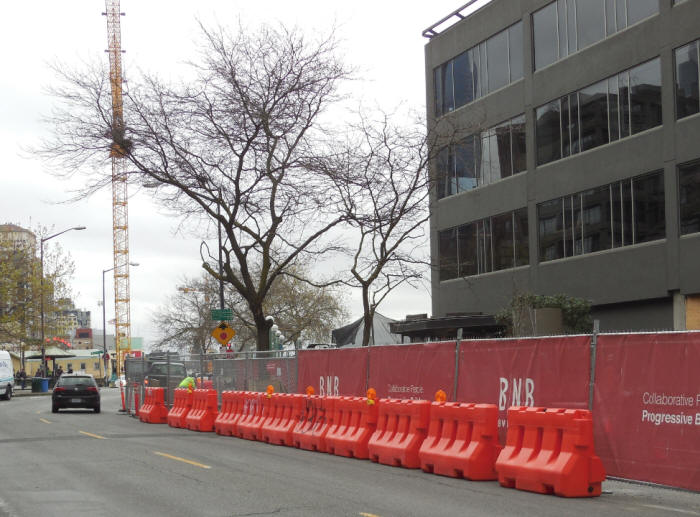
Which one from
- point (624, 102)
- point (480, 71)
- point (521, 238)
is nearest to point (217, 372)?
point (521, 238)

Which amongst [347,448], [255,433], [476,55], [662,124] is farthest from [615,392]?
[476,55]

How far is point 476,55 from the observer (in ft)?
119

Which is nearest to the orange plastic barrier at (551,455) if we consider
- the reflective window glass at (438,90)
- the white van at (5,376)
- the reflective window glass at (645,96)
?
the reflective window glass at (645,96)

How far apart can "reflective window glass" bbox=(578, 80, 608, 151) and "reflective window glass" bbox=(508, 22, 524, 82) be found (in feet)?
12.7

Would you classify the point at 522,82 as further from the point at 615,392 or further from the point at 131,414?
the point at 615,392

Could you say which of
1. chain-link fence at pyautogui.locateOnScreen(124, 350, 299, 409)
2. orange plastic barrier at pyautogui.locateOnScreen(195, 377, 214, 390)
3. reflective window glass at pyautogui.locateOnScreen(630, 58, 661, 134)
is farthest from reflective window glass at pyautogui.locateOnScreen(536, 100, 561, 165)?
orange plastic barrier at pyautogui.locateOnScreen(195, 377, 214, 390)

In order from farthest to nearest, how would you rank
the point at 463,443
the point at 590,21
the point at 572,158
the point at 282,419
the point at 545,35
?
the point at 545,35
the point at 572,158
the point at 590,21
the point at 282,419
the point at 463,443

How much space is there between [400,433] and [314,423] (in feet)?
10.2

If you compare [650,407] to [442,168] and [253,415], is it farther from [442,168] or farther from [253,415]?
[442,168]

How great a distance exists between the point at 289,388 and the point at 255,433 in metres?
2.69

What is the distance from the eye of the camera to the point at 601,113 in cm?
2947

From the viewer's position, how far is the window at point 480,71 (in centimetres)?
3403

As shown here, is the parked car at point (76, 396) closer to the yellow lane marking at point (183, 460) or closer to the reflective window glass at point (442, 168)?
the reflective window glass at point (442, 168)

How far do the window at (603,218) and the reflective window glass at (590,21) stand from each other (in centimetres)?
488
